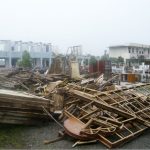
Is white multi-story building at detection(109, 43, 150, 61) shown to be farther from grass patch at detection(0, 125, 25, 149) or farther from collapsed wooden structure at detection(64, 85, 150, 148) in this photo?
grass patch at detection(0, 125, 25, 149)

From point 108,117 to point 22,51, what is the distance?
160 feet

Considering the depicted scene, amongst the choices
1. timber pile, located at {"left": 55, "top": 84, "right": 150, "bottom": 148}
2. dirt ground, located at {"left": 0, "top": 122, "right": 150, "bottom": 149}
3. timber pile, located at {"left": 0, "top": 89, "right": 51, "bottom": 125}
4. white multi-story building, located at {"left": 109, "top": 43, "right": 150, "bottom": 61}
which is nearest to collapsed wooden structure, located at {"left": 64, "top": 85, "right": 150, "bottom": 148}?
timber pile, located at {"left": 55, "top": 84, "right": 150, "bottom": 148}

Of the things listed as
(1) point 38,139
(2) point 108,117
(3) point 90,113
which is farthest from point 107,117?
(1) point 38,139

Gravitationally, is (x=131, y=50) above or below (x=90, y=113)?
above

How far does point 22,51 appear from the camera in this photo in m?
55.4

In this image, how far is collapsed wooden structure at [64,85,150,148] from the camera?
733cm

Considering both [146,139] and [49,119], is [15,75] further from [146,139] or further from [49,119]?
[146,139]

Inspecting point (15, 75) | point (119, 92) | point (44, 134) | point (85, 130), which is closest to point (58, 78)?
point (15, 75)

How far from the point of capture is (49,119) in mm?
9469

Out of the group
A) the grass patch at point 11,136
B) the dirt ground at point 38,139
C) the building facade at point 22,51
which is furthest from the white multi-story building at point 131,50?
the grass patch at point 11,136

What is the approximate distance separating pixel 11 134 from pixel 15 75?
11358 millimetres

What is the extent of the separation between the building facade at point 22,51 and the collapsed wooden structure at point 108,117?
4419cm

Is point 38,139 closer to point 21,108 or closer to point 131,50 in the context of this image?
point 21,108

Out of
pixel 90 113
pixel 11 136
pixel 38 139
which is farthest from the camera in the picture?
pixel 90 113
